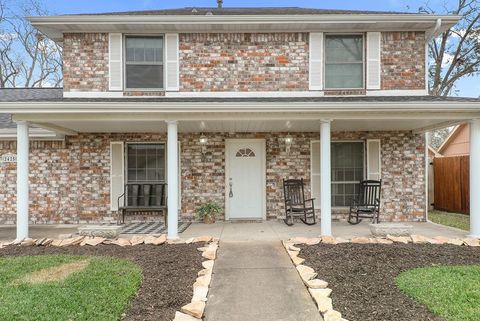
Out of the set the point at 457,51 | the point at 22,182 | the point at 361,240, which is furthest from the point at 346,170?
the point at 457,51

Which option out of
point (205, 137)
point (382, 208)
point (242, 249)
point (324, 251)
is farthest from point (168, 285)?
point (382, 208)

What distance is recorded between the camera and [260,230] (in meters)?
7.70

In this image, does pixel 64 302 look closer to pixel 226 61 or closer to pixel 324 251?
pixel 324 251

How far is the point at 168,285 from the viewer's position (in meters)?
4.32

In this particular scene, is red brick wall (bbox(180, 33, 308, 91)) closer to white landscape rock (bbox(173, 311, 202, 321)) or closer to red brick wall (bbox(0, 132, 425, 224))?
red brick wall (bbox(0, 132, 425, 224))

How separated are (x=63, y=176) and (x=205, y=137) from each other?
146 inches

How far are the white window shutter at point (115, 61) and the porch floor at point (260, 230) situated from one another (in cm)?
363

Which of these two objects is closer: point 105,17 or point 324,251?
point 324,251

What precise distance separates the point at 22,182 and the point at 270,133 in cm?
558

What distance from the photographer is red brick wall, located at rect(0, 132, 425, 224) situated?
8867 mm

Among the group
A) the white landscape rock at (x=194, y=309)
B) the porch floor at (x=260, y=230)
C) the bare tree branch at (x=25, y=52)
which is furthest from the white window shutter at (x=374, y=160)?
the bare tree branch at (x=25, y=52)

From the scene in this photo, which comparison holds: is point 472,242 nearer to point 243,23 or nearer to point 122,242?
point 122,242

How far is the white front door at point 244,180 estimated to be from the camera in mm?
9031

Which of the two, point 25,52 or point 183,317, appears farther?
point 25,52
